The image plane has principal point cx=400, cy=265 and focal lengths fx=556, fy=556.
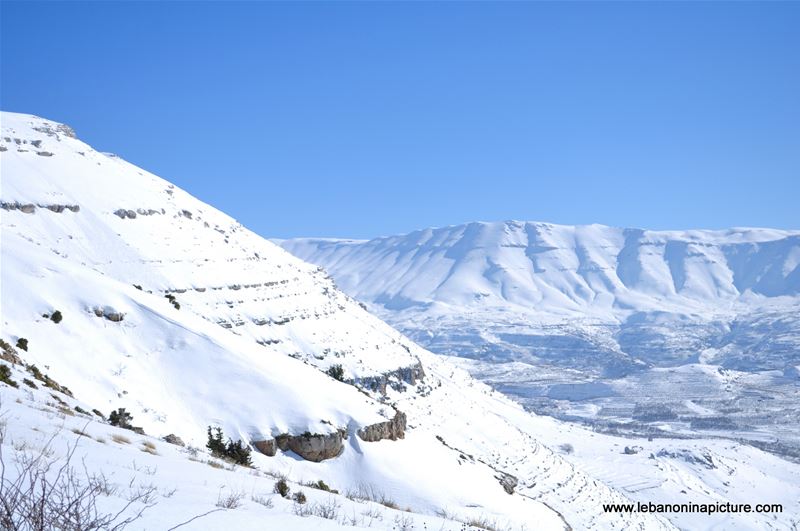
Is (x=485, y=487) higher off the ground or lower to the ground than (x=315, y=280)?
lower

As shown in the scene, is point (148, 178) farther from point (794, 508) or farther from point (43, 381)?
point (794, 508)

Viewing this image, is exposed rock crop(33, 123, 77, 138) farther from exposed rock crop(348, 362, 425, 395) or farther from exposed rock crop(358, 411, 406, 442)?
exposed rock crop(358, 411, 406, 442)

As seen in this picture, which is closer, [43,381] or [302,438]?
[43,381]

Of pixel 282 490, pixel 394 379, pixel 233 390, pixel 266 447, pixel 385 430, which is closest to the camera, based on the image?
pixel 282 490

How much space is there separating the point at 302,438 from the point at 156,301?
15809 millimetres

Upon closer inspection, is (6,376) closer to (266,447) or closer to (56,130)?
(266,447)

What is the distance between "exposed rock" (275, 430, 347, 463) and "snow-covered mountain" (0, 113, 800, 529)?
0.07m

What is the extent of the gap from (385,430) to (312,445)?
18.9 feet

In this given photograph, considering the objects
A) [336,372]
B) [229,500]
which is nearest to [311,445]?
[229,500]

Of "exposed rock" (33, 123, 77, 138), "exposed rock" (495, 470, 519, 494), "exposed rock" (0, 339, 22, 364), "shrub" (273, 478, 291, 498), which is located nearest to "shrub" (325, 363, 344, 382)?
"exposed rock" (495, 470, 519, 494)

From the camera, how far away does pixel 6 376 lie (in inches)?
653

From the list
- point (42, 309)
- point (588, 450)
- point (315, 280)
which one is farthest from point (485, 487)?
point (588, 450)

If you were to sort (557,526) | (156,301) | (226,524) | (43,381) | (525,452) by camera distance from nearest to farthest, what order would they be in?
(226,524) → (43,381) → (557,526) → (156,301) → (525,452)

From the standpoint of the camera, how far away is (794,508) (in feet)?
289
